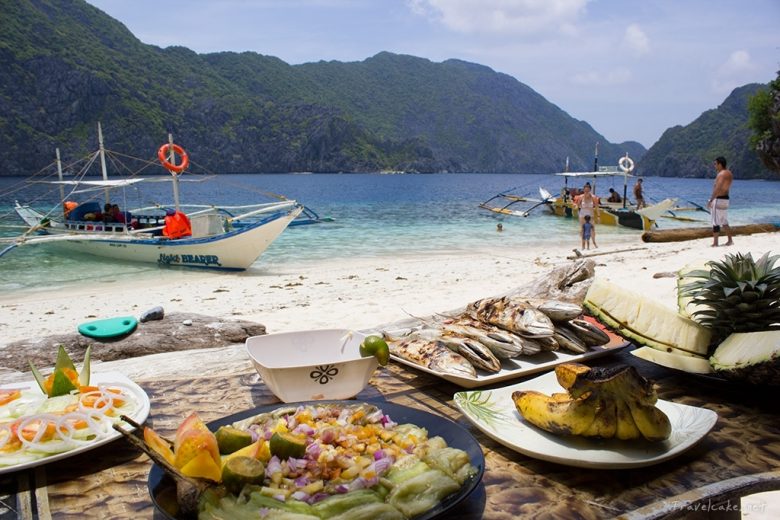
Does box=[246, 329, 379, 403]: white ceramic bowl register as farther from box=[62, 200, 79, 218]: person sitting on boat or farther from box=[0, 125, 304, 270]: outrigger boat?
box=[62, 200, 79, 218]: person sitting on boat

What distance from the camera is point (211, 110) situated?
117562 millimetres

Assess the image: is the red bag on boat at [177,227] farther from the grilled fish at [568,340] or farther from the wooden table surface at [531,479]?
the grilled fish at [568,340]

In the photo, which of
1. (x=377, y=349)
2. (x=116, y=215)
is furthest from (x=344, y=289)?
(x=116, y=215)

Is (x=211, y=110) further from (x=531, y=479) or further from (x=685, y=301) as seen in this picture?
(x=531, y=479)

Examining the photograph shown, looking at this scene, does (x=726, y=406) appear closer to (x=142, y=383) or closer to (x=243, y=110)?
(x=142, y=383)

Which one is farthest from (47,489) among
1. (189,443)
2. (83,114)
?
(83,114)

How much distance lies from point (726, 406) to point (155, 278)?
16012 mm

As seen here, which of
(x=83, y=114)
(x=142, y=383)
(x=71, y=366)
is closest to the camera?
(x=71, y=366)

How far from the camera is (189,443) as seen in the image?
137cm

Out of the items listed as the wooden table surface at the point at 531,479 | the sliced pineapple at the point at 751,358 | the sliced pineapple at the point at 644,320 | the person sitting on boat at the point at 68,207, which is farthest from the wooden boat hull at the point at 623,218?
the wooden table surface at the point at 531,479

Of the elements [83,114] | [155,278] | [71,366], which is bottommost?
[155,278]

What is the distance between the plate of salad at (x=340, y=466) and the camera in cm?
131

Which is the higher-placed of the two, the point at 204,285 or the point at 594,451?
the point at 594,451

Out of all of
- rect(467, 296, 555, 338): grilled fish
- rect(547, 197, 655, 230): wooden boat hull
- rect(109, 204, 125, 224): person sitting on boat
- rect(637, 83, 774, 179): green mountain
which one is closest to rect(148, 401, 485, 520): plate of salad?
rect(467, 296, 555, 338): grilled fish
